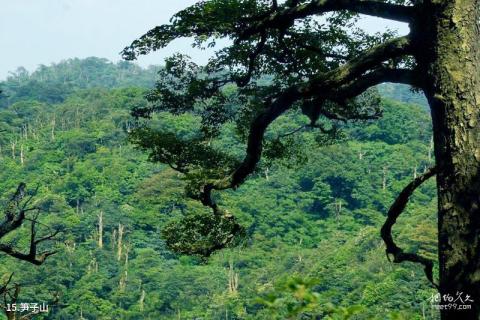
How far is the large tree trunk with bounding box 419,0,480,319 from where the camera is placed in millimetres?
3066

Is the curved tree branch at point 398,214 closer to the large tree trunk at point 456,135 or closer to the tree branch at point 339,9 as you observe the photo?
the large tree trunk at point 456,135

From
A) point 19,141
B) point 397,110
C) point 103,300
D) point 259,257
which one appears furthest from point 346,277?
point 19,141

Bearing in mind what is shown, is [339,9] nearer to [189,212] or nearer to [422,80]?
[422,80]

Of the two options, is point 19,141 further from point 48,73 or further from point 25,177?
point 48,73

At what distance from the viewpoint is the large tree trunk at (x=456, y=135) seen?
307cm

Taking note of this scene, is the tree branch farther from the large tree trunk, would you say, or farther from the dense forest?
the dense forest

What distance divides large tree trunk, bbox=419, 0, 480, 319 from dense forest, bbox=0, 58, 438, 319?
76.7 feet

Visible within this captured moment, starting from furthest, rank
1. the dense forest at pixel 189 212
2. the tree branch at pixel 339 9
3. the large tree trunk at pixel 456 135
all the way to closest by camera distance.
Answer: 1. the dense forest at pixel 189 212
2. the tree branch at pixel 339 9
3. the large tree trunk at pixel 456 135

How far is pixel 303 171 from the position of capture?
51.5 m

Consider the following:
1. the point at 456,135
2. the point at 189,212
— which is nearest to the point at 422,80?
the point at 456,135

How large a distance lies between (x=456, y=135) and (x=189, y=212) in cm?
2951

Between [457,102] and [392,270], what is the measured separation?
93.0 feet

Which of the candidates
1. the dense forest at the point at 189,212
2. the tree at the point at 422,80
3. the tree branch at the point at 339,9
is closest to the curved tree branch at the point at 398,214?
the tree at the point at 422,80

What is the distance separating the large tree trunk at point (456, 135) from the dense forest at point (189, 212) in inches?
920
